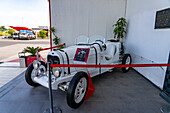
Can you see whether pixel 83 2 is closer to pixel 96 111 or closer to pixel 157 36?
pixel 157 36

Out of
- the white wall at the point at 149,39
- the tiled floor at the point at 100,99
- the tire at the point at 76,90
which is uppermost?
the white wall at the point at 149,39

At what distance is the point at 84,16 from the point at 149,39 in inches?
151

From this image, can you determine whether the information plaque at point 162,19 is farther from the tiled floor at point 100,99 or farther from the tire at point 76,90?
the tire at point 76,90

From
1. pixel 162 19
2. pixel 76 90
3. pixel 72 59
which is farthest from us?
pixel 162 19

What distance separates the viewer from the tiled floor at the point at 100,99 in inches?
88.2

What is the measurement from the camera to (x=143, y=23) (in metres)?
4.12

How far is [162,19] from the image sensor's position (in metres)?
3.05

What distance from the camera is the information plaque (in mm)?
2867

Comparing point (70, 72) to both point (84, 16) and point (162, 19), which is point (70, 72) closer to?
point (162, 19)

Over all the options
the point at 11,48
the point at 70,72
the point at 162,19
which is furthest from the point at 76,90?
the point at 11,48

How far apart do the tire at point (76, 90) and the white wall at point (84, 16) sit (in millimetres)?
4484

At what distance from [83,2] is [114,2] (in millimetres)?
1744

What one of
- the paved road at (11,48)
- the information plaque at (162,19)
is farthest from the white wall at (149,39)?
the paved road at (11,48)

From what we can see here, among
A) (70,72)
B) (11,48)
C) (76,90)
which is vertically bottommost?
(76,90)
